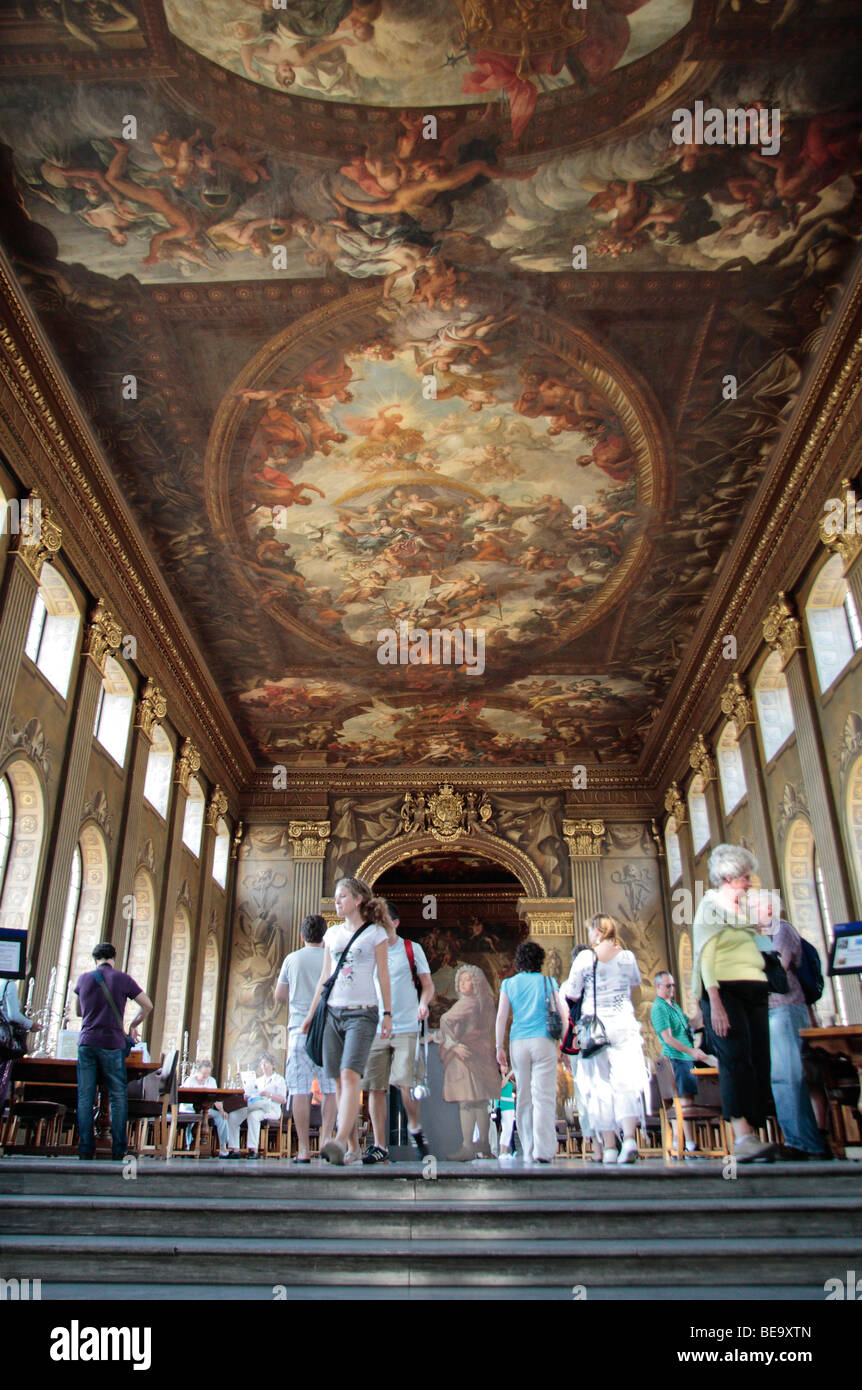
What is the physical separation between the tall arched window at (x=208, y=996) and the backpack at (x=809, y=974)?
1527 cm

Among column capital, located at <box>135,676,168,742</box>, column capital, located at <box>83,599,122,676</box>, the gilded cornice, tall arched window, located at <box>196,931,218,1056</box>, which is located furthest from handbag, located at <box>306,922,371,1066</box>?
tall arched window, located at <box>196,931,218,1056</box>

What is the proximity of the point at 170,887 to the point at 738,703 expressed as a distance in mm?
10200

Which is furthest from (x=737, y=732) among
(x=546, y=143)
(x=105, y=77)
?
(x=105, y=77)

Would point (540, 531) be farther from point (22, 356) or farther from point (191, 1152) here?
point (191, 1152)

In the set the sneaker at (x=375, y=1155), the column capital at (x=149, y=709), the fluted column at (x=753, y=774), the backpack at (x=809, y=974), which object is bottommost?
the sneaker at (x=375, y=1155)

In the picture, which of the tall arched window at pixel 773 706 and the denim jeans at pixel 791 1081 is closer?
the denim jeans at pixel 791 1081

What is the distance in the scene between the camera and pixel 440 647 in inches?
723

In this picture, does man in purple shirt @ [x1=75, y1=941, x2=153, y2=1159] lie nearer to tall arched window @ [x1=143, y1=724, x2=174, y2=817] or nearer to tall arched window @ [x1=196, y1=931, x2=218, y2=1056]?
tall arched window @ [x1=143, y1=724, x2=174, y2=817]

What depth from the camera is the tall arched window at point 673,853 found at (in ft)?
69.7

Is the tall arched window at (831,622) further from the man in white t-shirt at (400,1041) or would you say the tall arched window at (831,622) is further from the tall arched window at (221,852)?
the tall arched window at (221,852)

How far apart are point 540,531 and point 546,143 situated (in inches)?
237

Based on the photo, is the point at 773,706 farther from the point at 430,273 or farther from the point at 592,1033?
the point at 592,1033

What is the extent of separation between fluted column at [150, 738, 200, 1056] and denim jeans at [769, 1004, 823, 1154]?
1176 cm

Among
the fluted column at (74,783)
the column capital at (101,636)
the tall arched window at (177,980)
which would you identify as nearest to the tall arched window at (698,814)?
the tall arched window at (177,980)
